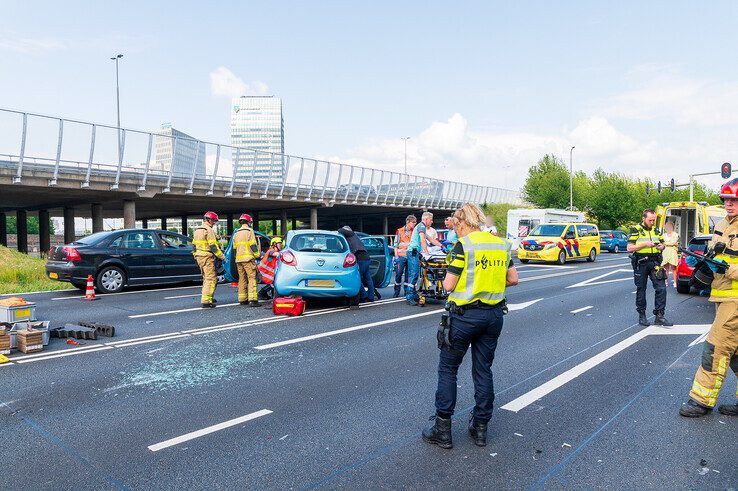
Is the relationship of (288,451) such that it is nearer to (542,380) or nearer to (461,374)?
(461,374)

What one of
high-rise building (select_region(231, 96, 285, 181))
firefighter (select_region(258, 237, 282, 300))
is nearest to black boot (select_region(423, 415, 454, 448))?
firefighter (select_region(258, 237, 282, 300))

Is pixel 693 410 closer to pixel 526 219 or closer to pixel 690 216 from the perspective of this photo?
pixel 690 216

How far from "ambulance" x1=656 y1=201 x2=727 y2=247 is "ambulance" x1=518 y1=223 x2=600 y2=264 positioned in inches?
173

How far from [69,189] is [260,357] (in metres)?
22.2

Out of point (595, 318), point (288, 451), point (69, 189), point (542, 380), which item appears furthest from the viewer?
point (69, 189)

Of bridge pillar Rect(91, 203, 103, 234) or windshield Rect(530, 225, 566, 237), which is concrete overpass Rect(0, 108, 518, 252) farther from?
windshield Rect(530, 225, 566, 237)

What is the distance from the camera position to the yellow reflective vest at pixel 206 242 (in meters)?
10.7

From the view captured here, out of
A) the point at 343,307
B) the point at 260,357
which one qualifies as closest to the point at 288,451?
the point at 260,357

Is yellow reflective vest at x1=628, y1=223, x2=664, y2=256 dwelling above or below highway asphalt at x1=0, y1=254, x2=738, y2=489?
above

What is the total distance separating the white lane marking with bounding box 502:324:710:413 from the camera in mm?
5082

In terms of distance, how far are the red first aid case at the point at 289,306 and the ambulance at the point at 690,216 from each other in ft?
51.1

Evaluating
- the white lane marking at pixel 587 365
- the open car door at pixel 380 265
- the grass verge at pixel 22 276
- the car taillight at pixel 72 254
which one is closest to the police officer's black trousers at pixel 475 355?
the white lane marking at pixel 587 365

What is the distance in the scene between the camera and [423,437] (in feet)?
13.7

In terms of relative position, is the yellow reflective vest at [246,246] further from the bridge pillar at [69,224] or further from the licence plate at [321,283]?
the bridge pillar at [69,224]
